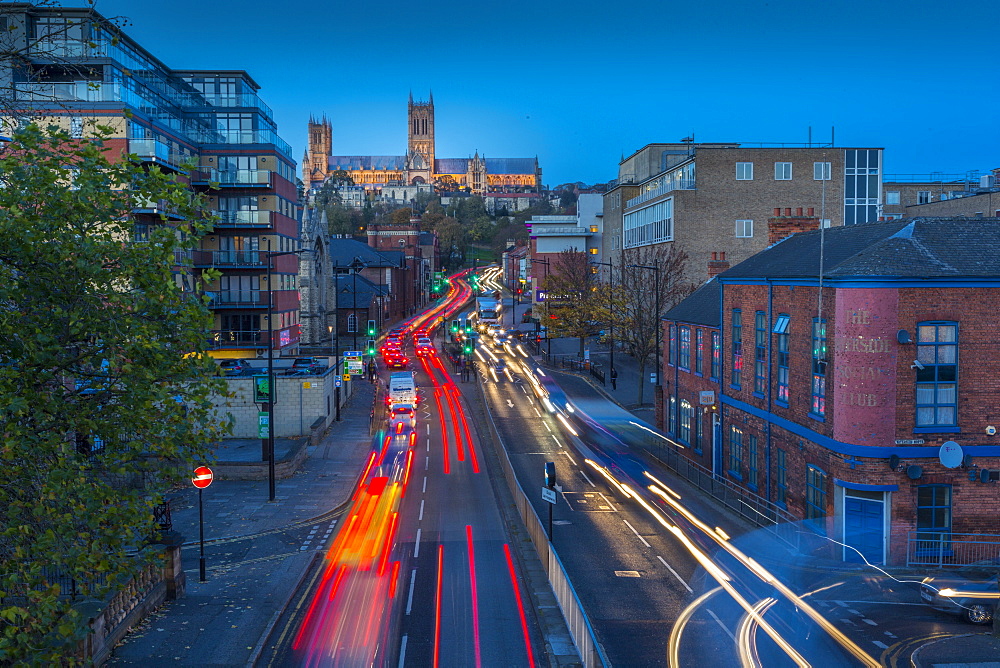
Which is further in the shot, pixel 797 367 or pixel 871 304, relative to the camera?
pixel 797 367

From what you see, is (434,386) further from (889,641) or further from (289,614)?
(889,641)

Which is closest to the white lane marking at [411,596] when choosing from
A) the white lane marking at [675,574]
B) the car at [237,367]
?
the white lane marking at [675,574]

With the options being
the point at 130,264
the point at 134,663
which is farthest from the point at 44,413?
the point at 134,663

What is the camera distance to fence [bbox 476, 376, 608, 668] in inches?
554

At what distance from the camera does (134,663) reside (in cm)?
1480

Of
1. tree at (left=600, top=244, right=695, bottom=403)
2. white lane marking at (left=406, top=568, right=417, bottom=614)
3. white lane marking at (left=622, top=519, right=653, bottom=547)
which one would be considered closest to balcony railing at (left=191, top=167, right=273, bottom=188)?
tree at (left=600, top=244, right=695, bottom=403)

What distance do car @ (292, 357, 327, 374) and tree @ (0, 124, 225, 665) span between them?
1209 inches

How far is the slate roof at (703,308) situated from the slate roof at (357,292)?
54850mm

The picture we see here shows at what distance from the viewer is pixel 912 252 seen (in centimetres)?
2167

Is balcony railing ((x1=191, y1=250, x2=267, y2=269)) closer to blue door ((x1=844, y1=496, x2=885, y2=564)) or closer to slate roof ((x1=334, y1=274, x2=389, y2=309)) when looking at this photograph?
slate roof ((x1=334, y1=274, x2=389, y2=309))

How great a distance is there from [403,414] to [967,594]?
1416 inches

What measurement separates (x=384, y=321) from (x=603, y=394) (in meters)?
50.8

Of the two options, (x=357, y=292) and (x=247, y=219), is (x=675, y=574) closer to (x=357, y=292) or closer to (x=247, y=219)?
(x=247, y=219)

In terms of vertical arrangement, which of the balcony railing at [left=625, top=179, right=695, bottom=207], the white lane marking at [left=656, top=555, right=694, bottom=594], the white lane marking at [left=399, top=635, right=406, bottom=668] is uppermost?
the balcony railing at [left=625, top=179, right=695, bottom=207]
